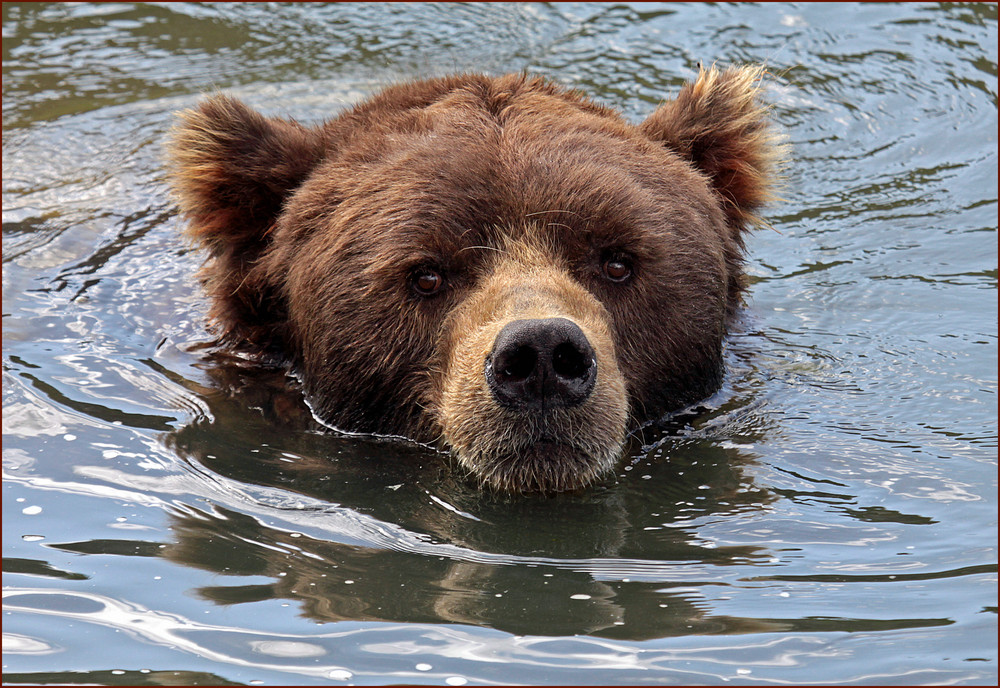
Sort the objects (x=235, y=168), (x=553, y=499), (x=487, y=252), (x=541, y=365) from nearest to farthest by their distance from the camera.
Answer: (x=541, y=365) < (x=553, y=499) < (x=487, y=252) < (x=235, y=168)

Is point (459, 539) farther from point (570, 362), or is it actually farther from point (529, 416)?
point (570, 362)

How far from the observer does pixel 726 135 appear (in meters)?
A: 5.73

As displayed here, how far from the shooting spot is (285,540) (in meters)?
4.30

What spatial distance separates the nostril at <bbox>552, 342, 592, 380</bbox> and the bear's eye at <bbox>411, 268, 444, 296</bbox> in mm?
831

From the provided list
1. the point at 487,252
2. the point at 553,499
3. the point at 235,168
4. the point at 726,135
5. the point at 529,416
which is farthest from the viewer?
the point at 726,135

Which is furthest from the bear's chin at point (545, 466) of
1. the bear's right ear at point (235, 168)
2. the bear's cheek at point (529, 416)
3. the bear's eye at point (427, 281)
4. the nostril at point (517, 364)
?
the bear's right ear at point (235, 168)

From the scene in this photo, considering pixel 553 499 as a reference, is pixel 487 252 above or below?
above

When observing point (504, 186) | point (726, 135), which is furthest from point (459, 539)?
point (726, 135)

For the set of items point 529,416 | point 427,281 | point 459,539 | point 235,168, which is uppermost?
point 235,168

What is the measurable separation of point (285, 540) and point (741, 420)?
7.03ft

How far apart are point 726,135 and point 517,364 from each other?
6.42ft

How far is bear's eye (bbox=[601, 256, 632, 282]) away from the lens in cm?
505

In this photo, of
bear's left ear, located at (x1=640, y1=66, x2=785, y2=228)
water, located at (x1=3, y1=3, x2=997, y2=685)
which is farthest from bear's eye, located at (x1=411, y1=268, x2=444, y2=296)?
bear's left ear, located at (x1=640, y1=66, x2=785, y2=228)

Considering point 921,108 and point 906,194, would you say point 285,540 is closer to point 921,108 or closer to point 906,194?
point 906,194
